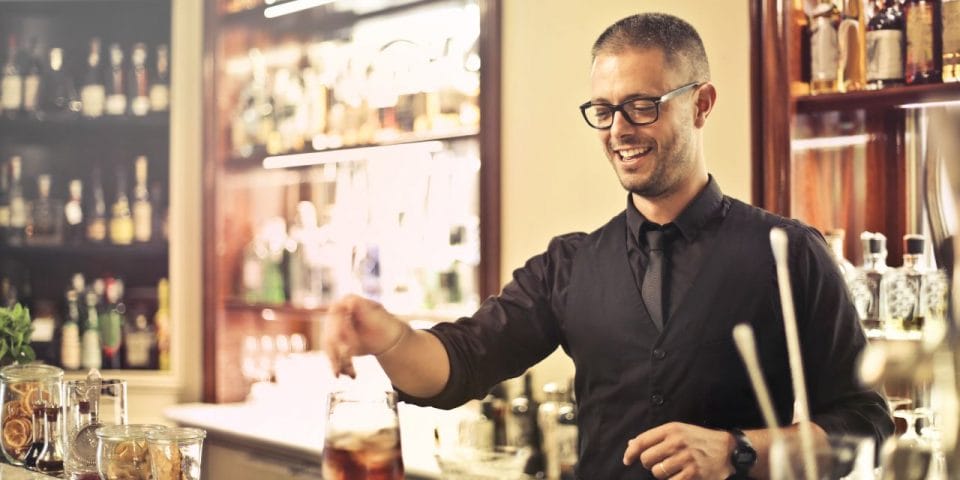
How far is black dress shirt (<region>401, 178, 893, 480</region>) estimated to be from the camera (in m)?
1.82

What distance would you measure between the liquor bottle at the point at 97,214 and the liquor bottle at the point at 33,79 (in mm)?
344

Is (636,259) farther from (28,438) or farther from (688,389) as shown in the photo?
(28,438)

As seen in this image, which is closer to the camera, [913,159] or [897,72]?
[897,72]

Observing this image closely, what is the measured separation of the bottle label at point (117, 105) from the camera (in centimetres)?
423

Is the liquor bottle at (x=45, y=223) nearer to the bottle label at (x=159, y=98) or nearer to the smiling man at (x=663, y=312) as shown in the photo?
the bottle label at (x=159, y=98)

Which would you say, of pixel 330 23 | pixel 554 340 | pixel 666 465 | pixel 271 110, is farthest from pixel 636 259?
pixel 271 110

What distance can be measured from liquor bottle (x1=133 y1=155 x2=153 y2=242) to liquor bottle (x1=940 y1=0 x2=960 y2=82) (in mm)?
3030

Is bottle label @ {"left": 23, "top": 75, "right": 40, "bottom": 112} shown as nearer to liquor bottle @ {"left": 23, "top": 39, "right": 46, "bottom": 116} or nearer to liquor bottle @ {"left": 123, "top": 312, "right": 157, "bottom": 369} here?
liquor bottle @ {"left": 23, "top": 39, "right": 46, "bottom": 116}

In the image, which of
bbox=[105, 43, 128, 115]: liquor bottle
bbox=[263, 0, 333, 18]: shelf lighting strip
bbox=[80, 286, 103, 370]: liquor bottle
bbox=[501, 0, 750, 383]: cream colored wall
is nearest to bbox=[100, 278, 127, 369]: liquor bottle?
bbox=[80, 286, 103, 370]: liquor bottle

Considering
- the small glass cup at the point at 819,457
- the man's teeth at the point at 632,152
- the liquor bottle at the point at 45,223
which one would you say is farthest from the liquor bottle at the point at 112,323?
the small glass cup at the point at 819,457

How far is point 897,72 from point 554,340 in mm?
980

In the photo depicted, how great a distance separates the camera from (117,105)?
424cm

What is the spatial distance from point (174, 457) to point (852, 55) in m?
1.80

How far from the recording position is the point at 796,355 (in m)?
0.74
